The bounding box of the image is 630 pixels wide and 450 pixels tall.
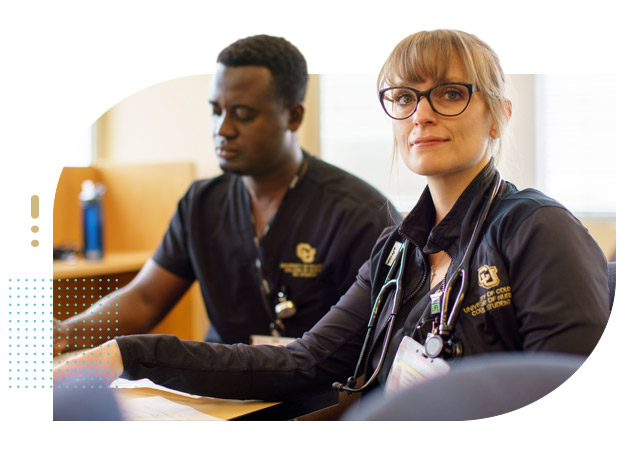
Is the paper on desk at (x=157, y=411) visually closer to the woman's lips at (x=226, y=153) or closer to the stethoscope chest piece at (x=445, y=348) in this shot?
the stethoscope chest piece at (x=445, y=348)

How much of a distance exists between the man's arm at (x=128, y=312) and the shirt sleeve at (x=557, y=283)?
72 cm

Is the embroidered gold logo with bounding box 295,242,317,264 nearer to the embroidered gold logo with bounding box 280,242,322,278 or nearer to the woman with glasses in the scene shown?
the embroidered gold logo with bounding box 280,242,322,278

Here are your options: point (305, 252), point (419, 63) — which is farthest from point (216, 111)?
point (419, 63)

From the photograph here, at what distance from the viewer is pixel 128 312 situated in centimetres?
116

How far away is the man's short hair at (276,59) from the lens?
97 cm

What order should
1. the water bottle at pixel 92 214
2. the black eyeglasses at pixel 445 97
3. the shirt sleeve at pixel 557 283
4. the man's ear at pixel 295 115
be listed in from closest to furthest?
the shirt sleeve at pixel 557 283 < the black eyeglasses at pixel 445 97 < the man's ear at pixel 295 115 < the water bottle at pixel 92 214

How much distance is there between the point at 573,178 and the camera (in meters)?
0.93

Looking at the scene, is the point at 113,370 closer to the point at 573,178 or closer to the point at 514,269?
the point at 514,269

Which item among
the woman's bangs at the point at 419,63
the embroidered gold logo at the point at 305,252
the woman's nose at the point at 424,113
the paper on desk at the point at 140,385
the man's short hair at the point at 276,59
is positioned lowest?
the paper on desk at the point at 140,385

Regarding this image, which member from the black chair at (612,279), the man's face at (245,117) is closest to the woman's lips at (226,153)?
the man's face at (245,117)

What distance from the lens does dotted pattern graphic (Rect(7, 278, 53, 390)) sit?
0.93 meters

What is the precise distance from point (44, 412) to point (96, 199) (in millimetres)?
1123

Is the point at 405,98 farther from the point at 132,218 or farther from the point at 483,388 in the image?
the point at 132,218

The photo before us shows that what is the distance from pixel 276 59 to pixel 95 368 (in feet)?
1.94
